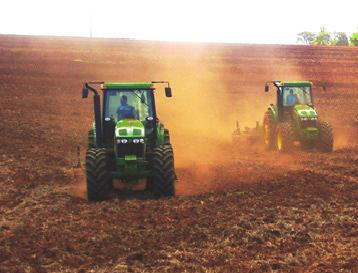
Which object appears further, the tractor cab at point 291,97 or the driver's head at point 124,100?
the tractor cab at point 291,97

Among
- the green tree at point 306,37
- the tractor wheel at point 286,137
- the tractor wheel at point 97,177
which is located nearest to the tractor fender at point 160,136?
the tractor wheel at point 97,177

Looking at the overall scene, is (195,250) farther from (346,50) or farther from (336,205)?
(346,50)

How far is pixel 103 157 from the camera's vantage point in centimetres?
1158

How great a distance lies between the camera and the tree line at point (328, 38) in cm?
7336

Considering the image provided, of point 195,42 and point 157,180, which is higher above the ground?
point 195,42

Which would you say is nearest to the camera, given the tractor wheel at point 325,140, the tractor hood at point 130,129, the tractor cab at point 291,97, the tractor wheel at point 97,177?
the tractor wheel at point 97,177

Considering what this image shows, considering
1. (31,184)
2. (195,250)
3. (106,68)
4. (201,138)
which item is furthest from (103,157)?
(106,68)

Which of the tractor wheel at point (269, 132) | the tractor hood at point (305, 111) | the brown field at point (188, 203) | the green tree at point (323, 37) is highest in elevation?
the green tree at point (323, 37)

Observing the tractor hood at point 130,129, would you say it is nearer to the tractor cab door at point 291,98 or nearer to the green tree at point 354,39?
the tractor cab door at point 291,98

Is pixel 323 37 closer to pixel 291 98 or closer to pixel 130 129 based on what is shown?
pixel 291 98

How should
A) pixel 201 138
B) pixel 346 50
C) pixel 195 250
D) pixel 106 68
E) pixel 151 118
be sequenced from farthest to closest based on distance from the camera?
pixel 346 50 < pixel 106 68 < pixel 201 138 < pixel 151 118 < pixel 195 250

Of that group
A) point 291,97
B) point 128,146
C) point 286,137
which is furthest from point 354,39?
point 128,146

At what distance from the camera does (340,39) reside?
7819 centimetres

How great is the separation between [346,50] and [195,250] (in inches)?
1774
